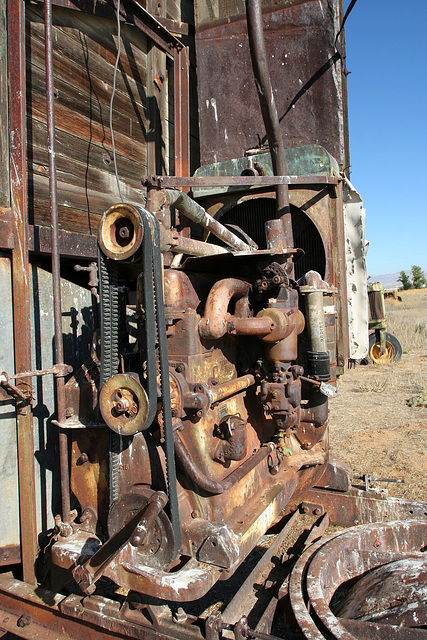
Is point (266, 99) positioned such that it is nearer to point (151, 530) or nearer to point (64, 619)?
point (151, 530)

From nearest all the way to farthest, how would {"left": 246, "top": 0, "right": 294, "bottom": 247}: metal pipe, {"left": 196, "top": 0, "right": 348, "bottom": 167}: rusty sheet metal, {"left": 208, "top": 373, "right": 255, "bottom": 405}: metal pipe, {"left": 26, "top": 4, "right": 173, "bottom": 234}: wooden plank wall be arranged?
{"left": 208, "top": 373, "right": 255, "bottom": 405}: metal pipe, {"left": 246, "top": 0, "right": 294, "bottom": 247}: metal pipe, {"left": 26, "top": 4, "right": 173, "bottom": 234}: wooden plank wall, {"left": 196, "top": 0, "right": 348, "bottom": 167}: rusty sheet metal

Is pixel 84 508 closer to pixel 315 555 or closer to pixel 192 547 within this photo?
pixel 192 547

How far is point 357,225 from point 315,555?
2.48 meters

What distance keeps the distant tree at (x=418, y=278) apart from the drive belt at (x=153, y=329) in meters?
43.8

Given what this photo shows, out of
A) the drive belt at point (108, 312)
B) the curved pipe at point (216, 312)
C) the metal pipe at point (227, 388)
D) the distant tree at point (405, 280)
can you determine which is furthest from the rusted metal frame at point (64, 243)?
the distant tree at point (405, 280)

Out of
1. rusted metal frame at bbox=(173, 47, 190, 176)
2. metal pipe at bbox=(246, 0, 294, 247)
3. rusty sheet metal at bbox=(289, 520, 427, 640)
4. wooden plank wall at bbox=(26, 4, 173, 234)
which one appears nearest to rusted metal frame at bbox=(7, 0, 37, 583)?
wooden plank wall at bbox=(26, 4, 173, 234)

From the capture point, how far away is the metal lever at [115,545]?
190 centimetres

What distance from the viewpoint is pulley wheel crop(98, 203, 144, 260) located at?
194 centimetres

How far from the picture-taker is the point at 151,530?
203cm

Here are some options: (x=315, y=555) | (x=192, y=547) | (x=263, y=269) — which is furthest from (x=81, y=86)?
(x=315, y=555)

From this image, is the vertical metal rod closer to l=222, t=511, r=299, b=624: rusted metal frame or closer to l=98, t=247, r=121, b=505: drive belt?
l=98, t=247, r=121, b=505: drive belt

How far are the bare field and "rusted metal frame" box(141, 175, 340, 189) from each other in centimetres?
276

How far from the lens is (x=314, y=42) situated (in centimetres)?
414

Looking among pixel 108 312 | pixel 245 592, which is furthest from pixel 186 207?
pixel 245 592
